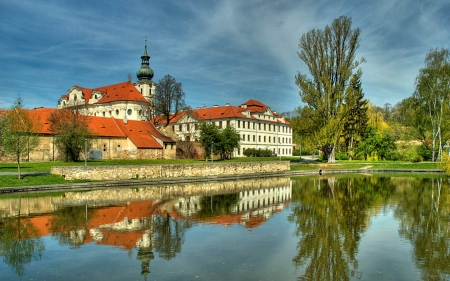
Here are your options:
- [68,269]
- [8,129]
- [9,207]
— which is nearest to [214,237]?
[68,269]

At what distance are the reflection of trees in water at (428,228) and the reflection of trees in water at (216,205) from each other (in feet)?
28.2

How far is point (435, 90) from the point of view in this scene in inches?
2104

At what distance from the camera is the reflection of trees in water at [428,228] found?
390 inches

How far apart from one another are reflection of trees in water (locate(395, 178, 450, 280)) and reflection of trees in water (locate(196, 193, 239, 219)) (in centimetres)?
860

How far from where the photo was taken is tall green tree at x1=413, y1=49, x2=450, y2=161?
172ft

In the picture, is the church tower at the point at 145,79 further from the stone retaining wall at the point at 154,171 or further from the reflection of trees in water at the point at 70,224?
the reflection of trees in water at the point at 70,224

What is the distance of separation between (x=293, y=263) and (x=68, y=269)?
6.18 meters

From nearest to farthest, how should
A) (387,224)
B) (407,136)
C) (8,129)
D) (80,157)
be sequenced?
1. (387,224)
2. (8,129)
3. (80,157)
4. (407,136)

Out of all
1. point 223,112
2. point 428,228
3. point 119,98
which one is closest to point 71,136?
point 428,228

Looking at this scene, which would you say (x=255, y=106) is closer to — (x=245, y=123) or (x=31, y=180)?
(x=245, y=123)

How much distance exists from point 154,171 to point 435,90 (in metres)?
43.5

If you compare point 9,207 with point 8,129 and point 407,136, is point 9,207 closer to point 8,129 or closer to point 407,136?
point 8,129

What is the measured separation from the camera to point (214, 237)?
528 inches

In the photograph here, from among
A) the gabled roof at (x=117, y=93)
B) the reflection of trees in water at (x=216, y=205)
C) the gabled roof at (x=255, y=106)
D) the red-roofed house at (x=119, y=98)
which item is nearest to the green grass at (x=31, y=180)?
the reflection of trees in water at (x=216, y=205)
